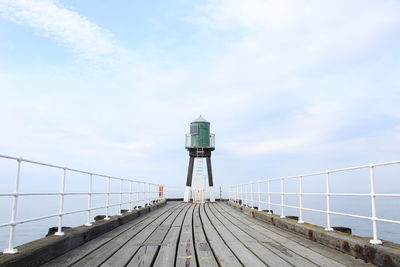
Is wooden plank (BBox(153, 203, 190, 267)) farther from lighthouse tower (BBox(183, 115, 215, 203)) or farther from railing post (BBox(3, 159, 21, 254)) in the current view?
lighthouse tower (BBox(183, 115, 215, 203))

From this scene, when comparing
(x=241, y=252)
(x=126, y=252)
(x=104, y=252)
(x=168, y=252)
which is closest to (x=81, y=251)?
(x=104, y=252)

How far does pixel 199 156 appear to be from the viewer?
24.3 m

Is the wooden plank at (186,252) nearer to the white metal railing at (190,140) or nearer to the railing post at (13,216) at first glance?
the railing post at (13,216)

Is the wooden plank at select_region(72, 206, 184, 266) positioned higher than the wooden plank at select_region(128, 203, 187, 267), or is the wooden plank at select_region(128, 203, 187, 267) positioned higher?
the wooden plank at select_region(128, 203, 187, 267)

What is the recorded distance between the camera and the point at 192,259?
437cm

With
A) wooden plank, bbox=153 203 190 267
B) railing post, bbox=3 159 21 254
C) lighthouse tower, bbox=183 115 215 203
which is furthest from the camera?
lighthouse tower, bbox=183 115 215 203

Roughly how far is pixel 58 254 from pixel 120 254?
808 mm

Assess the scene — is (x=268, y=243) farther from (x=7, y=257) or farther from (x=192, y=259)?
(x=7, y=257)

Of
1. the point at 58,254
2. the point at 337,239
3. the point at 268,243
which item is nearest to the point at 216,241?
the point at 268,243

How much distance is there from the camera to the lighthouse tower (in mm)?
23953

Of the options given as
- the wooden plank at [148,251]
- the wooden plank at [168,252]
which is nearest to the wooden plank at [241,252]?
the wooden plank at [168,252]

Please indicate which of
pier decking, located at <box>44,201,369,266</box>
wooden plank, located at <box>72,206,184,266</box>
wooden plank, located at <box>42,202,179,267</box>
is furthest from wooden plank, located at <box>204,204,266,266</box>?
wooden plank, located at <box>42,202,179,267</box>

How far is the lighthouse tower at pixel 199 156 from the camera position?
24.0m

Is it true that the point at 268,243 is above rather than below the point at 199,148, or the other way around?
below
